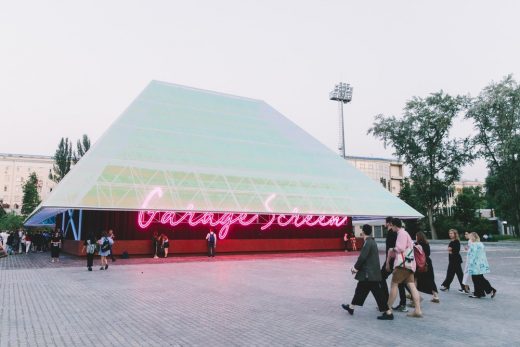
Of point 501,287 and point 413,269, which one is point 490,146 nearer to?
point 501,287

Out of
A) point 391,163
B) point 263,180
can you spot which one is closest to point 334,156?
point 263,180

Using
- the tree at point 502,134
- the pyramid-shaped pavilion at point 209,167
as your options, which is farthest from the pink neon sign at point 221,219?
the tree at point 502,134

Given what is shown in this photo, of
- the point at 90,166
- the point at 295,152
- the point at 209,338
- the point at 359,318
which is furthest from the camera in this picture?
the point at 295,152

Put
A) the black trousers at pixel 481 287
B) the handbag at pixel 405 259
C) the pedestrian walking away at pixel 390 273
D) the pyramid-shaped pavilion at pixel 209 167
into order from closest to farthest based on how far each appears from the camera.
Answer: the handbag at pixel 405 259 < the pedestrian walking away at pixel 390 273 < the black trousers at pixel 481 287 < the pyramid-shaped pavilion at pixel 209 167

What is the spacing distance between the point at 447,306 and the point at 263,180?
68.0 feet

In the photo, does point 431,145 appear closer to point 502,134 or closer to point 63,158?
point 502,134

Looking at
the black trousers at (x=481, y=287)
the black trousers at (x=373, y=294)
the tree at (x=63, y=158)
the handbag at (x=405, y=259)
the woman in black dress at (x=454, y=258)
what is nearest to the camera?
the black trousers at (x=373, y=294)

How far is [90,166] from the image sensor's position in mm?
24125

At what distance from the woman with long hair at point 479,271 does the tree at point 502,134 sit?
139 feet

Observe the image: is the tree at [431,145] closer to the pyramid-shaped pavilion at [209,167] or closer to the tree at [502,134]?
the tree at [502,134]

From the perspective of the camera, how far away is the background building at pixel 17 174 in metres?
104

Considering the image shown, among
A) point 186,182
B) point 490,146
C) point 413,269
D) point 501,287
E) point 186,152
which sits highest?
point 490,146

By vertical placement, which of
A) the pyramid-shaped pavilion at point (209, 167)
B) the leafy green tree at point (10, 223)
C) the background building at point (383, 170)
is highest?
the background building at point (383, 170)

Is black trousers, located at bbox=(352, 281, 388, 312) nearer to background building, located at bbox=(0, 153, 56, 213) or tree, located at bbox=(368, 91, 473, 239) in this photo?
tree, located at bbox=(368, 91, 473, 239)
